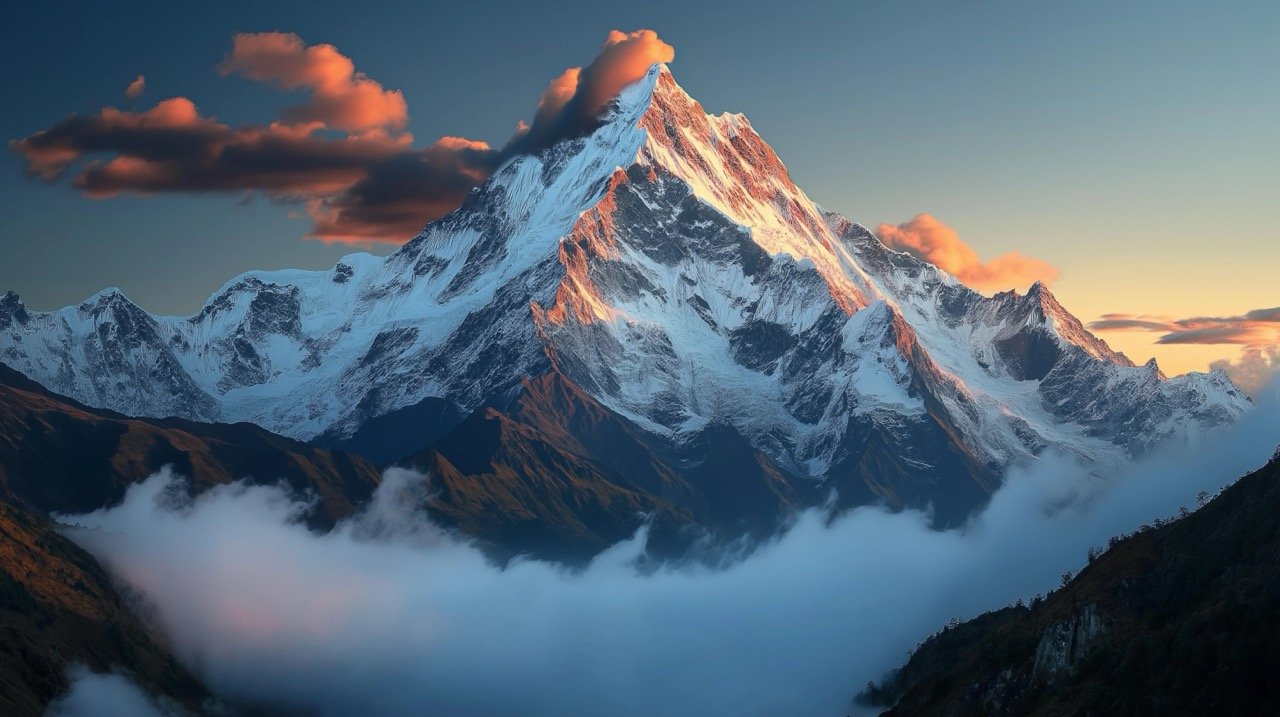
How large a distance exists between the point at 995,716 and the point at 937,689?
19.9 m

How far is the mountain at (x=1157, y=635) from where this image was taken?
428 feet

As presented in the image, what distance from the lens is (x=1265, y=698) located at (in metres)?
125

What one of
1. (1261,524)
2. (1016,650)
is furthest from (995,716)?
(1261,524)

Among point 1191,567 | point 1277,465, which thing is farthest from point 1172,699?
point 1277,465

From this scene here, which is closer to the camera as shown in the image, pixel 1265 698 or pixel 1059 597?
pixel 1265 698

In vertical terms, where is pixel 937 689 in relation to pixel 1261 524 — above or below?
below

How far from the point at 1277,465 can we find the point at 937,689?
46.6 m

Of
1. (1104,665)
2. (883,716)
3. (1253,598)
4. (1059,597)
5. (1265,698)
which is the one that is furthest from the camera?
(883,716)

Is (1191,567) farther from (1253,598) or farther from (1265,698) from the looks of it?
(1265,698)

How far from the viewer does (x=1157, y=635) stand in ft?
474

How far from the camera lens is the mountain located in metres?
130

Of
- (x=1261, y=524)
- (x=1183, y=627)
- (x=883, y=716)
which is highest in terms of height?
(x=1261, y=524)

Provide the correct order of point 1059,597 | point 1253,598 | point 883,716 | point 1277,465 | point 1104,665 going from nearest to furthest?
point 1253,598 < point 1104,665 < point 1277,465 < point 1059,597 < point 883,716

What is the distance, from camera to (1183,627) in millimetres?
139875
